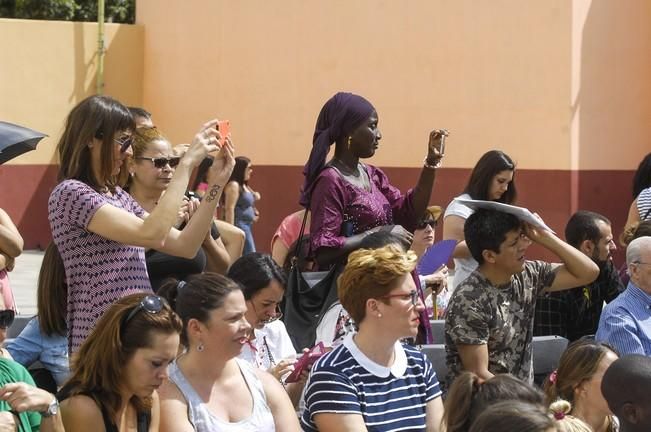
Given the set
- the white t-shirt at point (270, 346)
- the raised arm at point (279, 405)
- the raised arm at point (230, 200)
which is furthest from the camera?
the raised arm at point (230, 200)

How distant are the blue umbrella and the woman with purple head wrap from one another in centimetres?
155

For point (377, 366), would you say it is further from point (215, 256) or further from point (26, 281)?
point (26, 281)

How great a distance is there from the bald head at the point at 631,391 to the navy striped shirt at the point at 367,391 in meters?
0.77

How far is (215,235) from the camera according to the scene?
622 cm

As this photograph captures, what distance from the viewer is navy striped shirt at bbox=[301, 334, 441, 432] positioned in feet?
14.8

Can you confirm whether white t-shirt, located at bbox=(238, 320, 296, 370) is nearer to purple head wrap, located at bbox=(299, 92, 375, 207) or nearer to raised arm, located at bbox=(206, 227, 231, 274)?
raised arm, located at bbox=(206, 227, 231, 274)

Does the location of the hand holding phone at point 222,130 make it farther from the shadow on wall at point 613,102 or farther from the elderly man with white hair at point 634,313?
the shadow on wall at point 613,102

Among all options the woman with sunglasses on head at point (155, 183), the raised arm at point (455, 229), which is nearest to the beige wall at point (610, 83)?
the raised arm at point (455, 229)

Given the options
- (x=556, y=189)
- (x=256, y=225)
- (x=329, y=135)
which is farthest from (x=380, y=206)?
(x=256, y=225)

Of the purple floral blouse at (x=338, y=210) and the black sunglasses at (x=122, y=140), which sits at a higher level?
the black sunglasses at (x=122, y=140)

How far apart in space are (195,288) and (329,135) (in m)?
1.91

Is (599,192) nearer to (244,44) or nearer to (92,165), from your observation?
(244,44)

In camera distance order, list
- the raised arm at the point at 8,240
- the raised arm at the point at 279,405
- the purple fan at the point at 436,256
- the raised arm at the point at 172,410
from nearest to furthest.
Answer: the raised arm at the point at 172,410
the raised arm at the point at 279,405
the raised arm at the point at 8,240
the purple fan at the point at 436,256

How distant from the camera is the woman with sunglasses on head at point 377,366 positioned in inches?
179
